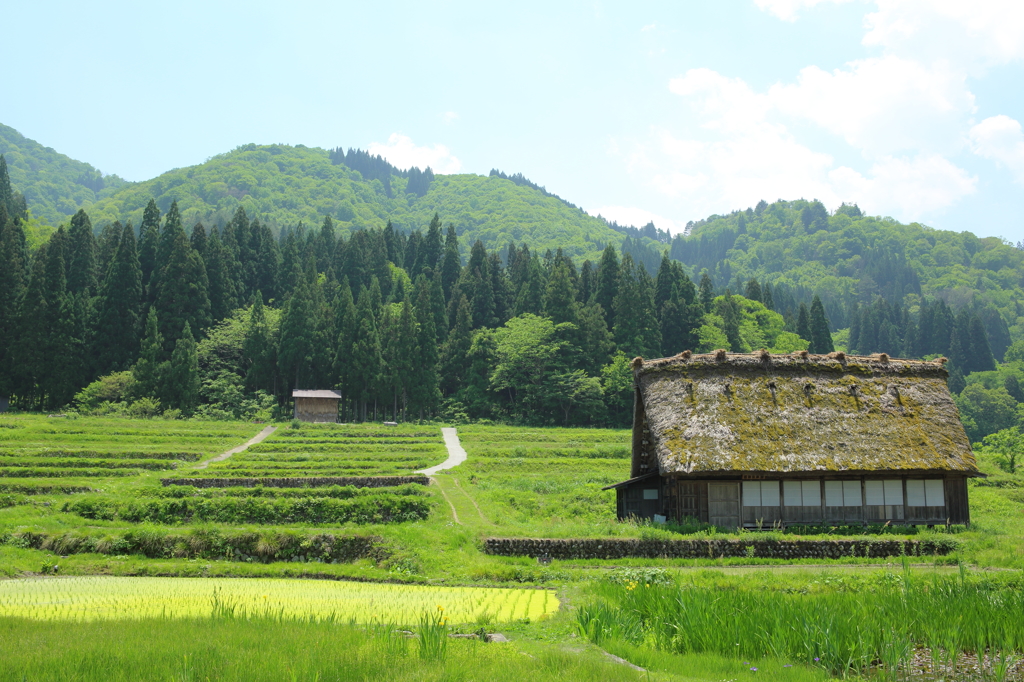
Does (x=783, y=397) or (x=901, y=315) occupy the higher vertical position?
(x=901, y=315)

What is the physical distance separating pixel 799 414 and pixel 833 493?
7.58 ft

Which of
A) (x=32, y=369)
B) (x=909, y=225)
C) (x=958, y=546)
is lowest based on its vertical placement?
(x=958, y=546)

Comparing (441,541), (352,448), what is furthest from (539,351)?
(441,541)

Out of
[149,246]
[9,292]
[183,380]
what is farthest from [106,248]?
[183,380]

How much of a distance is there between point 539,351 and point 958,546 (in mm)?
39906

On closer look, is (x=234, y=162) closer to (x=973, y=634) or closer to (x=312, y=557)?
(x=312, y=557)

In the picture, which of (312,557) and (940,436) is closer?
(312,557)

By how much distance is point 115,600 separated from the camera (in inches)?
452

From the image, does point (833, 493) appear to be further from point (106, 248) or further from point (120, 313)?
point (106, 248)

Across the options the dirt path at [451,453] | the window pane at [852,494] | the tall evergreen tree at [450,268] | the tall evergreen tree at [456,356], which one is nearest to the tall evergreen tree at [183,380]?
the dirt path at [451,453]

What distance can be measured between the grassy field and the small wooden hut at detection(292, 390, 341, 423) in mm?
10563

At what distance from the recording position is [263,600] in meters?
11.6

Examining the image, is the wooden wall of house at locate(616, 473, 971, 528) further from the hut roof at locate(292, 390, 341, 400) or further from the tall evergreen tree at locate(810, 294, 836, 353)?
the tall evergreen tree at locate(810, 294, 836, 353)

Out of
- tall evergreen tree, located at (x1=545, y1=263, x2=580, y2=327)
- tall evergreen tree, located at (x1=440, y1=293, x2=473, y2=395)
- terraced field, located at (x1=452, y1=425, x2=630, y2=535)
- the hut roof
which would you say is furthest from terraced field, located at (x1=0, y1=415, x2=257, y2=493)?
tall evergreen tree, located at (x1=545, y1=263, x2=580, y2=327)
